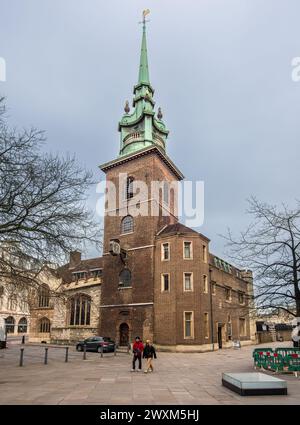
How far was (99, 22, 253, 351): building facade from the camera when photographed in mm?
31578

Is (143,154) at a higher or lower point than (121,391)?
higher

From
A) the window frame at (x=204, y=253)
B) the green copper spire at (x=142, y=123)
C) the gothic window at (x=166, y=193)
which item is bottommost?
the window frame at (x=204, y=253)

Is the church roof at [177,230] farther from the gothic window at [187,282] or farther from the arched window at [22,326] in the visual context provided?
the arched window at [22,326]

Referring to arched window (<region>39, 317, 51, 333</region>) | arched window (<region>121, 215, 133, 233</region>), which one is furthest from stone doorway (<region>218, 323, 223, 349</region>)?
arched window (<region>39, 317, 51, 333</region>)

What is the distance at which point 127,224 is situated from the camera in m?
37.5

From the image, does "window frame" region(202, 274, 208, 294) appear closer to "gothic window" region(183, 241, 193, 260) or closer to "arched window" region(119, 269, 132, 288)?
"gothic window" region(183, 241, 193, 260)

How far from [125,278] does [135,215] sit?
259 inches

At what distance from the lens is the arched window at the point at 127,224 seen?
122 ft

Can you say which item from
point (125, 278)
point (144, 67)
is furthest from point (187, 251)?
point (144, 67)

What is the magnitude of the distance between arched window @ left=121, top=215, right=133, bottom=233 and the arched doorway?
9.53 m

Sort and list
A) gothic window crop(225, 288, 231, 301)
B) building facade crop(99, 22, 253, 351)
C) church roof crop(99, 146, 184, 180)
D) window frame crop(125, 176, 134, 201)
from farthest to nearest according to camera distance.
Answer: gothic window crop(225, 288, 231, 301) < window frame crop(125, 176, 134, 201) < church roof crop(99, 146, 184, 180) < building facade crop(99, 22, 253, 351)

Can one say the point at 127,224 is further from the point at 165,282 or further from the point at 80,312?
the point at 80,312

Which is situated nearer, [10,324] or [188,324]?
[188,324]

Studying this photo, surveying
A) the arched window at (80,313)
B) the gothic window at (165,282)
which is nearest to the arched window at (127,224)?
the gothic window at (165,282)
